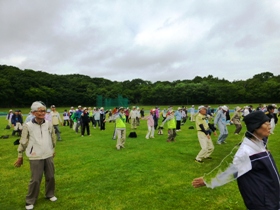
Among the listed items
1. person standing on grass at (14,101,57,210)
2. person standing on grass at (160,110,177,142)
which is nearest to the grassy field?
person standing on grass at (14,101,57,210)

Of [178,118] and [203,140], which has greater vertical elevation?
[178,118]

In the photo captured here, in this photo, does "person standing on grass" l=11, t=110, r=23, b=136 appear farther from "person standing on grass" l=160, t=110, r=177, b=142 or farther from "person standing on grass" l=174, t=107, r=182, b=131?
"person standing on grass" l=174, t=107, r=182, b=131

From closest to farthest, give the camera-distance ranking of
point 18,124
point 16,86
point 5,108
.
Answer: point 18,124
point 5,108
point 16,86

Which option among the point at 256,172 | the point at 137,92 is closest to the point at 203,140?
the point at 256,172

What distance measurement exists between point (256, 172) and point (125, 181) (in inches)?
190

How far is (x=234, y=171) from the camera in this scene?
2627 mm

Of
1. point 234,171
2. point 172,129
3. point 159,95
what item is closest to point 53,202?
point 234,171

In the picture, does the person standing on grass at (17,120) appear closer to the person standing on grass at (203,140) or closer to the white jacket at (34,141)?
the white jacket at (34,141)

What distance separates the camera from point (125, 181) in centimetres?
686

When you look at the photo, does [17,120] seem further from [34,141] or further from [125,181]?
[34,141]

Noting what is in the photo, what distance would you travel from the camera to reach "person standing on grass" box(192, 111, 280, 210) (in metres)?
2.53

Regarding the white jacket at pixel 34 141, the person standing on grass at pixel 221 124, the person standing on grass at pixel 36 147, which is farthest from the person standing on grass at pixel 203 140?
the white jacket at pixel 34 141

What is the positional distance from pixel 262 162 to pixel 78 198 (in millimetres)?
4578

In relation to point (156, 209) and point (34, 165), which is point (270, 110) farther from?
point (34, 165)
